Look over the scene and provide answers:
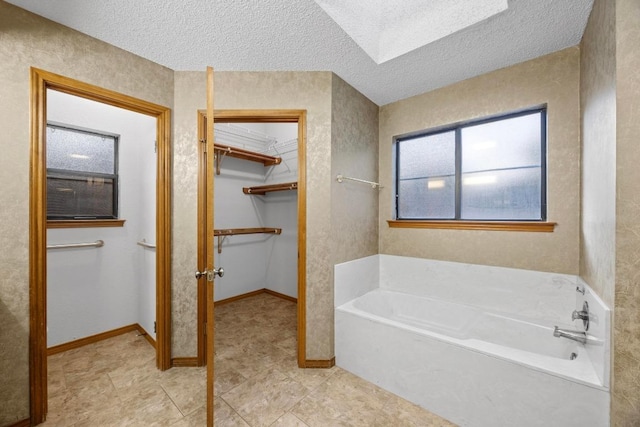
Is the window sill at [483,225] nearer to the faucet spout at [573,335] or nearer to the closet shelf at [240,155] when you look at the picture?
the faucet spout at [573,335]

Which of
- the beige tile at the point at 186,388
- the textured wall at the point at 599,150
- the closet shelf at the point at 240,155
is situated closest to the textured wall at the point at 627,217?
the textured wall at the point at 599,150

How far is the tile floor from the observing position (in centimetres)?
153

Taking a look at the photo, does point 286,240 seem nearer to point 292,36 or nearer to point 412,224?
point 412,224

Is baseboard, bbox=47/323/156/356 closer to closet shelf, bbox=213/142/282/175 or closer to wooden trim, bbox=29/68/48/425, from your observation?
wooden trim, bbox=29/68/48/425

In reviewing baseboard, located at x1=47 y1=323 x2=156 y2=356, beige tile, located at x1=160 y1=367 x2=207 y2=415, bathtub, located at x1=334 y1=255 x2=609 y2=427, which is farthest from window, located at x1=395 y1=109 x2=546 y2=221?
baseboard, located at x1=47 y1=323 x2=156 y2=356

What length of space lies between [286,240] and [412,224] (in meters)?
1.91

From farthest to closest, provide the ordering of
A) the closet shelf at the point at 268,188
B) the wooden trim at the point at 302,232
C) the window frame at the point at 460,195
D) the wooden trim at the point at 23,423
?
the closet shelf at the point at 268,188, the wooden trim at the point at 302,232, the window frame at the point at 460,195, the wooden trim at the point at 23,423

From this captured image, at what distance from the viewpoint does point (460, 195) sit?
231cm

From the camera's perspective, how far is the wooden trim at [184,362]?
2029mm

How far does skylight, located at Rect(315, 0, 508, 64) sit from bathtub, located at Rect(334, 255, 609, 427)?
171cm

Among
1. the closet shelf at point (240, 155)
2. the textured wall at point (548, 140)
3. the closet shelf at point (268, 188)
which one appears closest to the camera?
the textured wall at point (548, 140)

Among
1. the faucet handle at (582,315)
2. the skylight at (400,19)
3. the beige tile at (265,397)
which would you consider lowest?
the beige tile at (265,397)

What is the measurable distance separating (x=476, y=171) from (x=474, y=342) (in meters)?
1.42

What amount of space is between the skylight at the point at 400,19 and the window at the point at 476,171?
3.01ft
